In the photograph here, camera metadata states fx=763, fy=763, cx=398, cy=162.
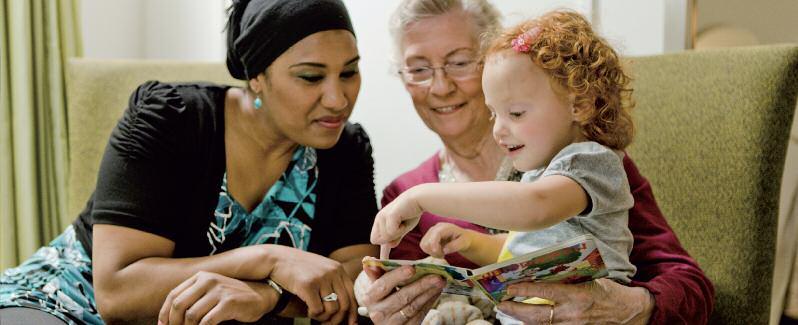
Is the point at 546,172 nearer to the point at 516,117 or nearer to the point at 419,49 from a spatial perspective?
the point at 516,117

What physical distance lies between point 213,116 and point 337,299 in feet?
1.77

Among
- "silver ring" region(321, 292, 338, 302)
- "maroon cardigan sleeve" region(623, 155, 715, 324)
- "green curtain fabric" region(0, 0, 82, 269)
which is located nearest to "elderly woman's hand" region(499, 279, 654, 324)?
"maroon cardigan sleeve" region(623, 155, 715, 324)

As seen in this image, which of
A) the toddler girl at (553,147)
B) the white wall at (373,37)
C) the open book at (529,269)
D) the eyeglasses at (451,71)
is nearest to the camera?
the open book at (529,269)

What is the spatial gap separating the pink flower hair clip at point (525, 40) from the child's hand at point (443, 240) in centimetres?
35

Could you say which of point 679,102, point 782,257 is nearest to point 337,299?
point 679,102

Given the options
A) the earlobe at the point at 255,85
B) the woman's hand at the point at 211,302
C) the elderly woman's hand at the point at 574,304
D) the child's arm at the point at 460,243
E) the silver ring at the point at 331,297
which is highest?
the earlobe at the point at 255,85

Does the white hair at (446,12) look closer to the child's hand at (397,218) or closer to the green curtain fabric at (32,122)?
the child's hand at (397,218)

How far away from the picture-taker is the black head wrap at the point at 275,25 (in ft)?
5.61

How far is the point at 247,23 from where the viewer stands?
1739 mm

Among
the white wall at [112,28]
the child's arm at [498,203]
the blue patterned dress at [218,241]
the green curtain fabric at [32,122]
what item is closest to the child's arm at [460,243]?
the child's arm at [498,203]

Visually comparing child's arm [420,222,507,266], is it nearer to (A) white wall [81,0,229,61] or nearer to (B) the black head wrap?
(B) the black head wrap

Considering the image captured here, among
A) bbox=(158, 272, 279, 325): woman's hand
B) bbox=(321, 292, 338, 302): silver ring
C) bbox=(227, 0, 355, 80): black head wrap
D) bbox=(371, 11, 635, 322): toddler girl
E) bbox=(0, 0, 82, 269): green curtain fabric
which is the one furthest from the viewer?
bbox=(0, 0, 82, 269): green curtain fabric

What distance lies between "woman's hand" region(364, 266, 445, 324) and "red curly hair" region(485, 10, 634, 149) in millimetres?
404

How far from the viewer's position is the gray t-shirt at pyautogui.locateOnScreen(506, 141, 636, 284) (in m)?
1.27
